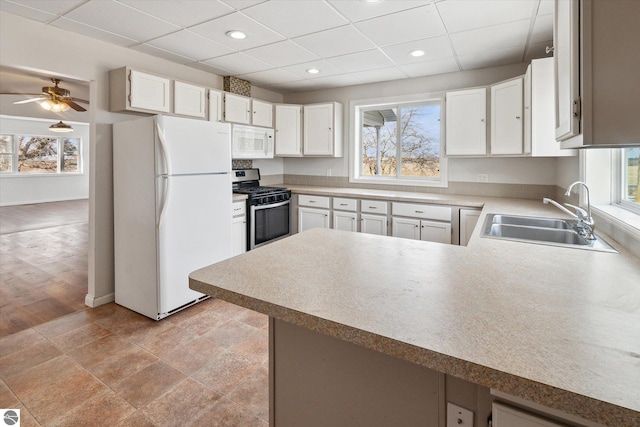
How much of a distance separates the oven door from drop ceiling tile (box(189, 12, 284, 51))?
1732 millimetres

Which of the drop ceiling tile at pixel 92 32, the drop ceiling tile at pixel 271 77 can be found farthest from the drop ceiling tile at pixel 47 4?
the drop ceiling tile at pixel 271 77

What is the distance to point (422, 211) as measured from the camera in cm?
367

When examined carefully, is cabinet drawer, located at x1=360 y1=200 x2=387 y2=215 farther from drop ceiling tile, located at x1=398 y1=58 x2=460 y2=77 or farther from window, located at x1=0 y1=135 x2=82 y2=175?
window, located at x1=0 y1=135 x2=82 y2=175

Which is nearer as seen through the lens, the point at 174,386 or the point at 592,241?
the point at 592,241

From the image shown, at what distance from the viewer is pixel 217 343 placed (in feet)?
8.21

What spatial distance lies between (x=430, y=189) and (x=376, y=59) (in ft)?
5.63

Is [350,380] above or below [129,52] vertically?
→ below

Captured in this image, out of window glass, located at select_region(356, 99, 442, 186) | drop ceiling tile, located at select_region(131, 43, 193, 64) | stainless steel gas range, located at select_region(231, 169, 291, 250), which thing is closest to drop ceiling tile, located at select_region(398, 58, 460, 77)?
window glass, located at select_region(356, 99, 442, 186)

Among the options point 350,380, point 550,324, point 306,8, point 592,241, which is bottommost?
point 350,380

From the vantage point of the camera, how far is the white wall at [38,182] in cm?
891

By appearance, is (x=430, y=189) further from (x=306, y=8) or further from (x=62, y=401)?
(x=62, y=401)

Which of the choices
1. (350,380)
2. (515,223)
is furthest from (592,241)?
(350,380)

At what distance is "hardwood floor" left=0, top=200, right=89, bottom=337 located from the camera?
3.01 meters

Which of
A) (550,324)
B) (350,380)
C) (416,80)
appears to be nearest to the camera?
(550,324)
